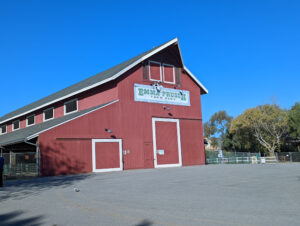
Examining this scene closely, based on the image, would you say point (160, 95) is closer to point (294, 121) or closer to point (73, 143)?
point (73, 143)

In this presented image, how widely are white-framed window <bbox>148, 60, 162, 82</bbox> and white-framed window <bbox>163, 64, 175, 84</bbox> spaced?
543 mm

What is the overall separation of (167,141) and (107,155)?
6.00m

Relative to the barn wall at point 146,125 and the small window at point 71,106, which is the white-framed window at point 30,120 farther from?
the barn wall at point 146,125

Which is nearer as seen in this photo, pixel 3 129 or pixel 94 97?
pixel 94 97

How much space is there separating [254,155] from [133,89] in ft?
67.1

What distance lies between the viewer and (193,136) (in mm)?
28375

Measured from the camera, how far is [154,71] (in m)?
26.7

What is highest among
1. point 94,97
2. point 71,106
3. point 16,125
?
point 94,97

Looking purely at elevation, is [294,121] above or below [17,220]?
above

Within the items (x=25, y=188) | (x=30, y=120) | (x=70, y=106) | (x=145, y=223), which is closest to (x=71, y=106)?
(x=70, y=106)

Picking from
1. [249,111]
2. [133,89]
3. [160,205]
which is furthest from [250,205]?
[249,111]

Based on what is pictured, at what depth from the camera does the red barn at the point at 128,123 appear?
67.6 ft

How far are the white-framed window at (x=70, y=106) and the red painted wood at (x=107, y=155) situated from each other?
20.9 ft

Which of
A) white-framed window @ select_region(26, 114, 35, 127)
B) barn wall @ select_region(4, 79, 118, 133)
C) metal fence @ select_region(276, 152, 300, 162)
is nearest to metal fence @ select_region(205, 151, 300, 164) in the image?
metal fence @ select_region(276, 152, 300, 162)
